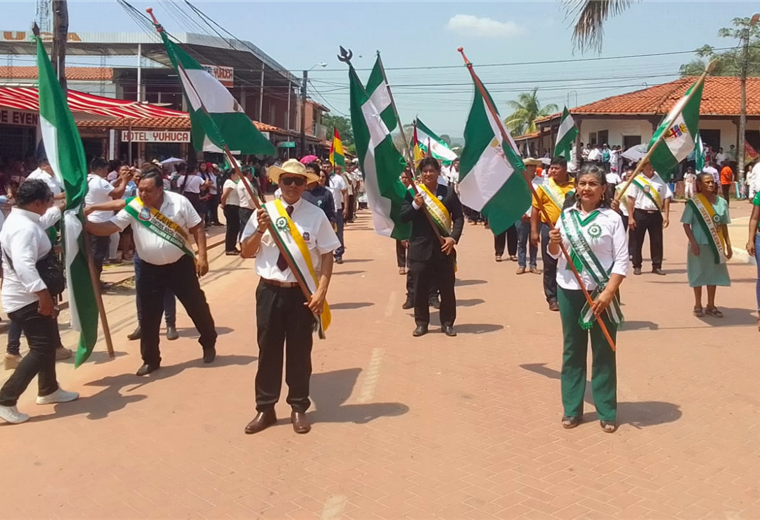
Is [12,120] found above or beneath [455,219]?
above

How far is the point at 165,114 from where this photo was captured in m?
17.5

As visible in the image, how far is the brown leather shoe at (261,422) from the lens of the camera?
523 cm

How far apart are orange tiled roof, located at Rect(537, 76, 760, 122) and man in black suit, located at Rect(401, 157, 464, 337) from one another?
2243cm

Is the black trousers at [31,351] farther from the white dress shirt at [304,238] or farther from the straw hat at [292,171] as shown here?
the straw hat at [292,171]

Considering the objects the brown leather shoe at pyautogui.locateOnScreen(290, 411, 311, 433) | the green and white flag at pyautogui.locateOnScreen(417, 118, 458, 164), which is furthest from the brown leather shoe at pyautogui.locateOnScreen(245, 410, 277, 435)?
the green and white flag at pyautogui.locateOnScreen(417, 118, 458, 164)

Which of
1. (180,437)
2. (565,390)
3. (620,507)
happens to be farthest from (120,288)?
(620,507)

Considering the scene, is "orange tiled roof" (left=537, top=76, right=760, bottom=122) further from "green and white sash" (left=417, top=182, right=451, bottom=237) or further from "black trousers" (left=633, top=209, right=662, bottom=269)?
"green and white sash" (left=417, top=182, right=451, bottom=237)

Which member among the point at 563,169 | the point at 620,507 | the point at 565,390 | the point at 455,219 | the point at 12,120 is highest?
the point at 12,120

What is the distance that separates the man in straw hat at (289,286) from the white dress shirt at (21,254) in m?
1.56

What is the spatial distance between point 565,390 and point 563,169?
4.66m

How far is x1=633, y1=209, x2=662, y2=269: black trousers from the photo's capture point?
12070 millimetres

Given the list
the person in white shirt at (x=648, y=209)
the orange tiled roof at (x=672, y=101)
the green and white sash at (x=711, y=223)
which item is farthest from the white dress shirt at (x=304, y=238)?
the orange tiled roof at (x=672, y=101)

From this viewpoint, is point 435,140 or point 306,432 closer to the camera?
point 306,432

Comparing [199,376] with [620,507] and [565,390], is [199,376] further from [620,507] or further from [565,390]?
[620,507]
